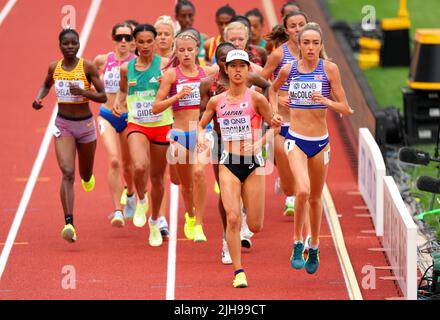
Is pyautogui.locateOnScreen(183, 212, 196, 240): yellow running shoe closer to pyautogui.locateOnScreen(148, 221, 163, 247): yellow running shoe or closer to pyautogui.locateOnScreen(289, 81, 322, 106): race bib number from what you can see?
pyautogui.locateOnScreen(148, 221, 163, 247): yellow running shoe

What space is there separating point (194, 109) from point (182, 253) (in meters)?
1.64

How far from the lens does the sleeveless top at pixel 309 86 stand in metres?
14.0

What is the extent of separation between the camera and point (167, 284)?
14.4 metres

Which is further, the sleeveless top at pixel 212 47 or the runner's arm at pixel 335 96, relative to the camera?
the sleeveless top at pixel 212 47

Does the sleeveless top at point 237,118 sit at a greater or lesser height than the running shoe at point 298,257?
greater

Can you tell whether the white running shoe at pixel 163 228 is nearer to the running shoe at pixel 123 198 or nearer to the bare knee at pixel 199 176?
the bare knee at pixel 199 176

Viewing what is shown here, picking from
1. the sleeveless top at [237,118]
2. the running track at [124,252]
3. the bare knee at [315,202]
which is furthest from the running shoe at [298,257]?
the sleeveless top at [237,118]

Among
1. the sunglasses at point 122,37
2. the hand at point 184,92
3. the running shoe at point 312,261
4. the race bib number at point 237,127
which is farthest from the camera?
the sunglasses at point 122,37

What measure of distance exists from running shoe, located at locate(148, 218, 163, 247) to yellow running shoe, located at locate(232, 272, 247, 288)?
7.10 ft

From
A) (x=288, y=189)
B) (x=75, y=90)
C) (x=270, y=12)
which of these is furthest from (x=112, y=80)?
(x=270, y=12)

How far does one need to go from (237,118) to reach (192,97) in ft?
5.57

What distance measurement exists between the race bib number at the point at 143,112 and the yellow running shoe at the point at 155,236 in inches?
48.0

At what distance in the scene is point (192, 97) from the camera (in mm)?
15500
